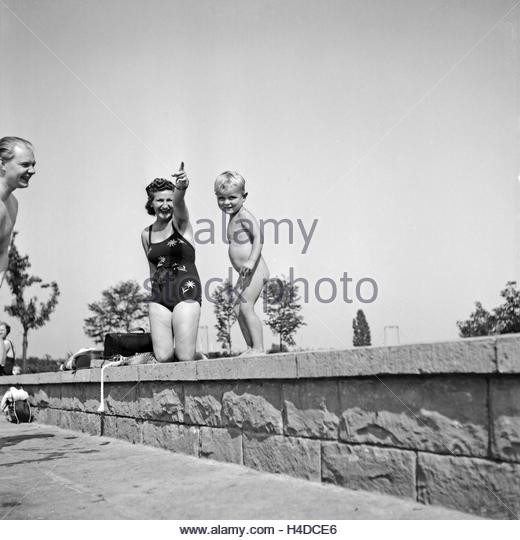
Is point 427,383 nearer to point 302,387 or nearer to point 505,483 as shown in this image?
point 505,483

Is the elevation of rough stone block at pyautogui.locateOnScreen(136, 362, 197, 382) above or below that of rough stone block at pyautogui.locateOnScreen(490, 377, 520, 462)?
above

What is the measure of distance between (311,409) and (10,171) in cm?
300

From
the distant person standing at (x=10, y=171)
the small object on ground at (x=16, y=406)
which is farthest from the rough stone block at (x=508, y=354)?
the small object on ground at (x=16, y=406)

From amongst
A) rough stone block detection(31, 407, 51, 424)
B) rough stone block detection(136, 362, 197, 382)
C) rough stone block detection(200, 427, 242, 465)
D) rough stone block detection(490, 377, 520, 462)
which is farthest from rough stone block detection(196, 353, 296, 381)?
rough stone block detection(31, 407, 51, 424)

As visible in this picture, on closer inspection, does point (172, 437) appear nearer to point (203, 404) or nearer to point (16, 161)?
point (203, 404)

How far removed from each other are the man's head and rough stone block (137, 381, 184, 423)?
75.8 inches

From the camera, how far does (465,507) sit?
2574 mm

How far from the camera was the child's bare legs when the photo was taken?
485cm

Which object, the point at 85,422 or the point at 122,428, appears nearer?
the point at 122,428

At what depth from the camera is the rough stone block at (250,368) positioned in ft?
11.6

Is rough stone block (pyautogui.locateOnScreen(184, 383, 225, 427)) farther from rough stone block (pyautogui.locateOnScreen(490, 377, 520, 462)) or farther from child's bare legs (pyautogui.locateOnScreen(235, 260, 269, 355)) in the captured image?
rough stone block (pyautogui.locateOnScreen(490, 377, 520, 462))

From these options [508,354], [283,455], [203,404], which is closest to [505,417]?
[508,354]

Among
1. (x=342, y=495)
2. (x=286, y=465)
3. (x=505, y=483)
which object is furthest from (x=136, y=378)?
(x=505, y=483)

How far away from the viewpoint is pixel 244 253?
16.3 feet
